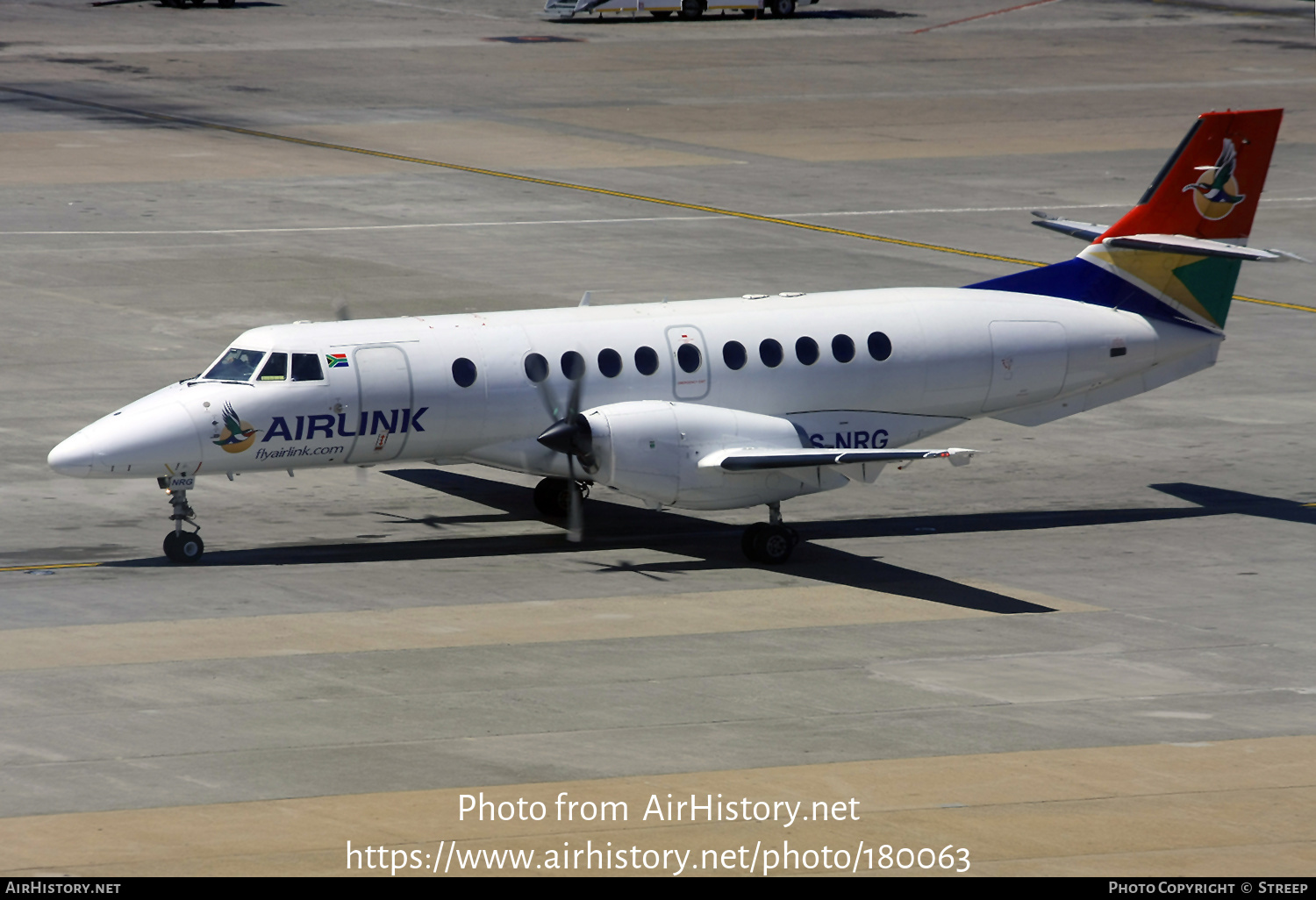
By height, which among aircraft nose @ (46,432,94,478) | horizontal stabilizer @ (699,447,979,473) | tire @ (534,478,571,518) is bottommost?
tire @ (534,478,571,518)

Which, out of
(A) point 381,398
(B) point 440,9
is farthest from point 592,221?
(B) point 440,9

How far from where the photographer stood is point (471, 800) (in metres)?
18.2

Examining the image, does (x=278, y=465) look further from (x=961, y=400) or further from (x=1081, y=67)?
(x=1081, y=67)

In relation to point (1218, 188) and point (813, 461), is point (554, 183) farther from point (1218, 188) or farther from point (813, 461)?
point (813, 461)

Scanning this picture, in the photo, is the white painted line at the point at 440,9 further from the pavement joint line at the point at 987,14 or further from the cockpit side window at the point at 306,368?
the cockpit side window at the point at 306,368

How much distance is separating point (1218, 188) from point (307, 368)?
14858mm

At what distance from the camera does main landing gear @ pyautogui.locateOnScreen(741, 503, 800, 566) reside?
27531 millimetres

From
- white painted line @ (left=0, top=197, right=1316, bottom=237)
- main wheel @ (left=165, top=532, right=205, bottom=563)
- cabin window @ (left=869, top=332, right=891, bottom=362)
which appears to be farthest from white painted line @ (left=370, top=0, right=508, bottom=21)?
main wheel @ (left=165, top=532, right=205, bottom=563)

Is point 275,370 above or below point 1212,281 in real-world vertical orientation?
below

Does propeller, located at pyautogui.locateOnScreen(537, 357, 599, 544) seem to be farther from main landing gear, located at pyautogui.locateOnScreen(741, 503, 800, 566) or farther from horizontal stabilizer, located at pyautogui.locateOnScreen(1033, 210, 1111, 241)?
horizontal stabilizer, located at pyautogui.locateOnScreen(1033, 210, 1111, 241)

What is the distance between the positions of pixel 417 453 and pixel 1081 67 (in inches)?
2416

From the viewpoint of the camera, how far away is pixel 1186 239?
103ft

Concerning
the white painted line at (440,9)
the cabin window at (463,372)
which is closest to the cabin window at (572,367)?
the cabin window at (463,372)

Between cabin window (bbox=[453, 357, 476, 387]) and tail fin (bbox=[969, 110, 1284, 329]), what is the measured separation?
8603 millimetres
